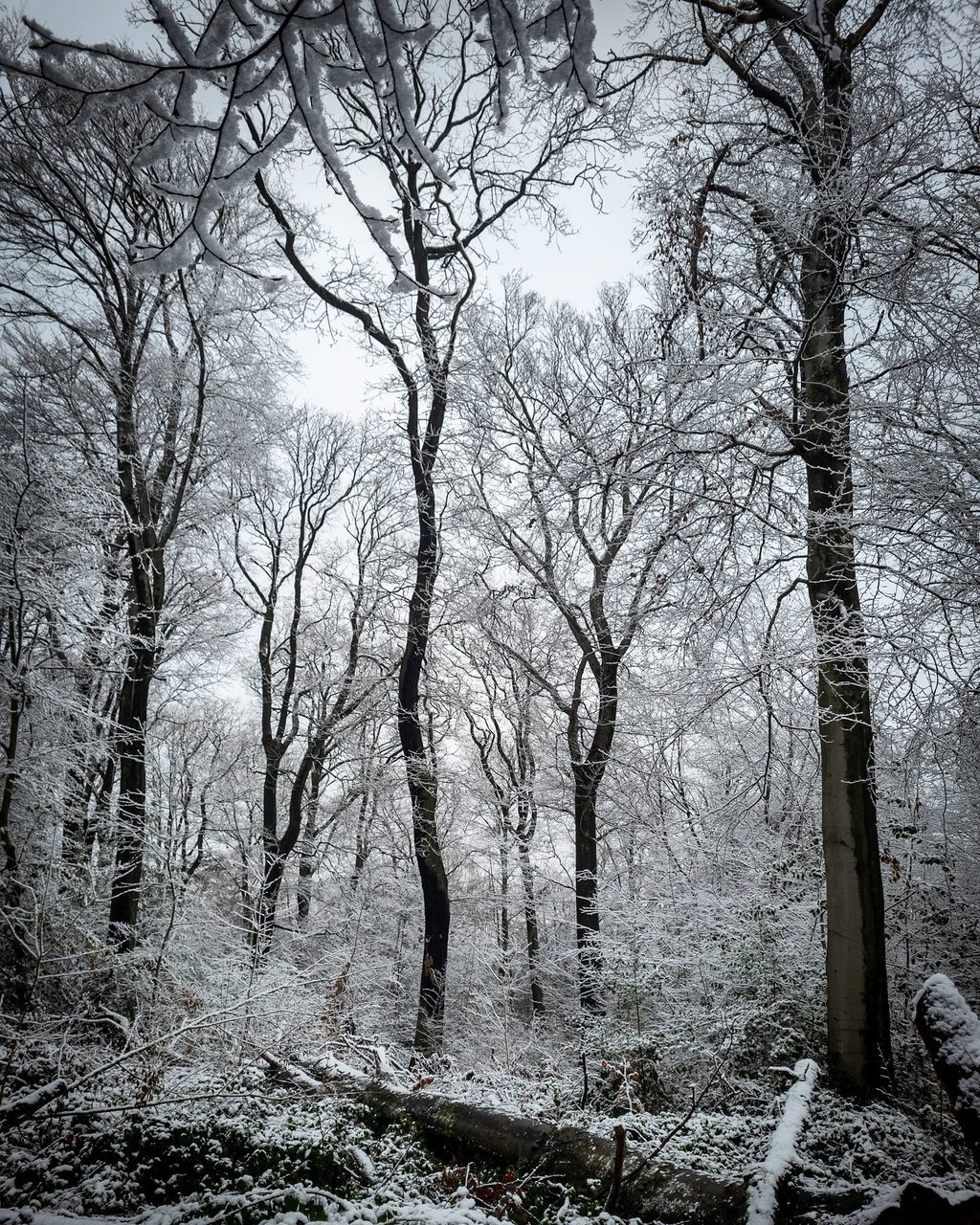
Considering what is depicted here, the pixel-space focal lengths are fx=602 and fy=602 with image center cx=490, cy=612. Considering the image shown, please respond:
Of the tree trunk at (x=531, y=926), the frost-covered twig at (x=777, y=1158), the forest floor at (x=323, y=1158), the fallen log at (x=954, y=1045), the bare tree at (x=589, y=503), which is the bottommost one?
the tree trunk at (x=531, y=926)

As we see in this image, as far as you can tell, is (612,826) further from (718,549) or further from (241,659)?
(241,659)

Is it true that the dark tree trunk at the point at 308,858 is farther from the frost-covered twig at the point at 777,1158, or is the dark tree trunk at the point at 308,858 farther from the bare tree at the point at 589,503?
the frost-covered twig at the point at 777,1158

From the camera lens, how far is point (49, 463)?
6832 mm

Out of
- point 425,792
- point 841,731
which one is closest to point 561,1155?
point 841,731

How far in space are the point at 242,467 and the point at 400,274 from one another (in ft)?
29.1

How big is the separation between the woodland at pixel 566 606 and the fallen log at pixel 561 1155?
0.02 meters

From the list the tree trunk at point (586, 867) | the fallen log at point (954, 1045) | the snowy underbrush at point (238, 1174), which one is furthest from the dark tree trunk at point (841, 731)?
the tree trunk at point (586, 867)

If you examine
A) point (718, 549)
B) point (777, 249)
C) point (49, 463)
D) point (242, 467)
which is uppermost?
point (242, 467)

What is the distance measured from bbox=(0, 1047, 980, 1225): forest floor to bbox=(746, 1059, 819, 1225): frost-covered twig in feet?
0.24

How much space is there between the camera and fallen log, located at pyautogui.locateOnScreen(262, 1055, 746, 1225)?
2.38 meters

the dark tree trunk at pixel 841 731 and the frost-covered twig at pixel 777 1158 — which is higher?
the dark tree trunk at pixel 841 731

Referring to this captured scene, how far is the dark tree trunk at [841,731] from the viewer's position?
166 inches

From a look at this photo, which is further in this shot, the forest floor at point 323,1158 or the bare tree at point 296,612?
the bare tree at point 296,612

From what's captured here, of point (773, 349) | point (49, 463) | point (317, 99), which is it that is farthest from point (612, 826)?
point (317, 99)
